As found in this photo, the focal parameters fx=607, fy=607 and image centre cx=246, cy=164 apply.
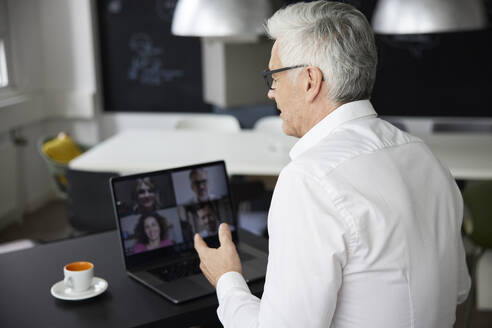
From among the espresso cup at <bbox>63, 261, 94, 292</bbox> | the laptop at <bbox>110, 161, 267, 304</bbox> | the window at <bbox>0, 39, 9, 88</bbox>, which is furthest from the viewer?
the window at <bbox>0, 39, 9, 88</bbox>

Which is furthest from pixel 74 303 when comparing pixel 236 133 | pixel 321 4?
pixel 236 133

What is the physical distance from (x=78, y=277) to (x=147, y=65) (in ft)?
13.5

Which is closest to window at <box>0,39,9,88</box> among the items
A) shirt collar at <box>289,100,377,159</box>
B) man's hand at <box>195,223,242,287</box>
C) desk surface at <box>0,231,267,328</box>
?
desk surface at <box>0,231,267,328</box>

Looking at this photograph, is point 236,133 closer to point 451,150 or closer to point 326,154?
point 451,150

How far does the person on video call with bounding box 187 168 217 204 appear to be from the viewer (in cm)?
175

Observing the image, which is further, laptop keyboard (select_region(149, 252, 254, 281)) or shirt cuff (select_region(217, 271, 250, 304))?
laptop keyboard (select_region(149, 252, 254, 281))

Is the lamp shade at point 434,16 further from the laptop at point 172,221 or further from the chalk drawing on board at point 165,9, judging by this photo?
the chalk drawing on board at point 165,9

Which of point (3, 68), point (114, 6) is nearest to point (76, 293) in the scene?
point (3, 68)

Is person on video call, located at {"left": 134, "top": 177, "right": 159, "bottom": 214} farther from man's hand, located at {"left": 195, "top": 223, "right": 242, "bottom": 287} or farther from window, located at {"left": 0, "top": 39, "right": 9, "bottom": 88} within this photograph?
window, located at {"left": 0, "top": 39, "right": 9, "bottom": 88}

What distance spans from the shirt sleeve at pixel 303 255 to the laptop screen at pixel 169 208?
63 cm

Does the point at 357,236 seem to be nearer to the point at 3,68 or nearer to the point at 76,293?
the point at 76,293

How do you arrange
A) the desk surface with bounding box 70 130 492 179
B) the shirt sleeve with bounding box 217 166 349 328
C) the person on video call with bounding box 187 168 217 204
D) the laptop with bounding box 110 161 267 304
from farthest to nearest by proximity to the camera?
the desk surface with bounding box 70 130 492 179 → the person on video call with bounding box 187 168 217 204 → the laptop with bounding box 110 161 267 304 → the shirt sleeve with bounding box 217 166 349 328

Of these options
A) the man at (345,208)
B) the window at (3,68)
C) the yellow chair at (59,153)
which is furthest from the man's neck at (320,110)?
the window at (3,68)

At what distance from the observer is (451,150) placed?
3.53 metres
